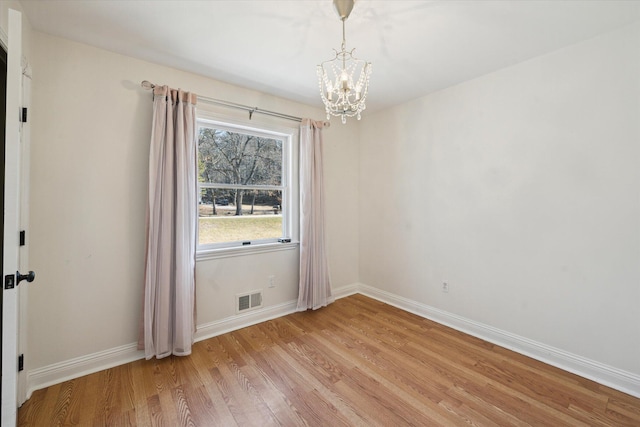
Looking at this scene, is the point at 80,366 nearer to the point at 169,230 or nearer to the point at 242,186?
the point at 169,230

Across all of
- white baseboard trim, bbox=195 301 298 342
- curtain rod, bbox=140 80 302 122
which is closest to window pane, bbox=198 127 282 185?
curtain rod, bbox=140 80 302 122

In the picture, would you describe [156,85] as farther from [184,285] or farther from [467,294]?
[467,294]

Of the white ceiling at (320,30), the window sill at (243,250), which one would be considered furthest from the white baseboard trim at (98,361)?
the white ceiling at (320,30)

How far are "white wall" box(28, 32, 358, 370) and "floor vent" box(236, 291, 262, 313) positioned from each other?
3.07ft

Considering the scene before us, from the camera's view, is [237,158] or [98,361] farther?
[237,158]

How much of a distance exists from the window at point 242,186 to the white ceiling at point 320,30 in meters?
0.70

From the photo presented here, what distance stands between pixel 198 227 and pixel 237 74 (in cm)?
159

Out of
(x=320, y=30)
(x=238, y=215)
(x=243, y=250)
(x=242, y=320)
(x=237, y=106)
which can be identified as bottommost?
(x=242, y=320)

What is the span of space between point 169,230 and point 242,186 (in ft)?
3.11

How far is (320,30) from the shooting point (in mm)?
2000

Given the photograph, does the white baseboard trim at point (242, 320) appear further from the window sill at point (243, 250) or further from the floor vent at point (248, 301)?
the window sill at point (243, 250)

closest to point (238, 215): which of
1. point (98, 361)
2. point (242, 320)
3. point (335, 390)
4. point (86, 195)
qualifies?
point (242, 320)

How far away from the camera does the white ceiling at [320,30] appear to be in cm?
176

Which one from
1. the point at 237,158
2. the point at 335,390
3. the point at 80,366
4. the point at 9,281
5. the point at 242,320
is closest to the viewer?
the point at 9,281
